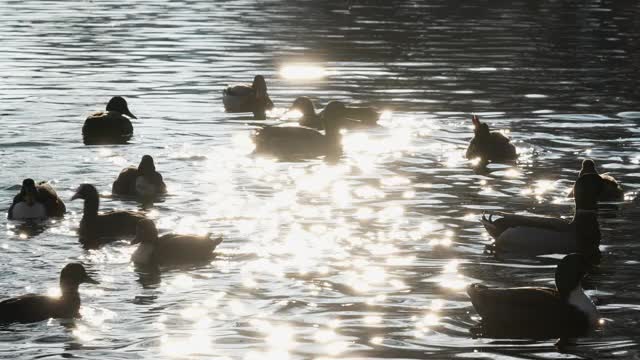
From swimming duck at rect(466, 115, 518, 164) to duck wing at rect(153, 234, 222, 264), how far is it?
9690 millimetres

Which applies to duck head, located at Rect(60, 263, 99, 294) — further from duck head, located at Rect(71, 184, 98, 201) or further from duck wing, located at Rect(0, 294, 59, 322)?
duck head, located at Rect(71, 184, 98, 201)

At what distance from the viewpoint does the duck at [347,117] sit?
3372 cm

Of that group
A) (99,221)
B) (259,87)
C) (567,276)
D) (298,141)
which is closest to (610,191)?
(567,276)

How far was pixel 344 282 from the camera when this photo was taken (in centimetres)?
1944

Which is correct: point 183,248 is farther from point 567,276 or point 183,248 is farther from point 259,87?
point 259,87

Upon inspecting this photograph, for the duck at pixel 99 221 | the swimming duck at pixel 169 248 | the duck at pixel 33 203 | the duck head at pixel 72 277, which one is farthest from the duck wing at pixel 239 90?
the duck head at pixel 72 277

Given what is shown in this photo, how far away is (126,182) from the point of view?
2592 centimetres

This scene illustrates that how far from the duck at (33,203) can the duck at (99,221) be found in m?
0.61

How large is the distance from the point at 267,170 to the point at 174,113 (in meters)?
7.56

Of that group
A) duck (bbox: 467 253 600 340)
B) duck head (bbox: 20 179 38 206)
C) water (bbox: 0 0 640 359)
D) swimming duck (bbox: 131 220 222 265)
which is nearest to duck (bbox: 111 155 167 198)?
water (bbox: 0 0 640 359)

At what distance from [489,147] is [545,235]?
7.63m

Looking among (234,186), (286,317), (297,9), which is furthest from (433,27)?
(286,317)

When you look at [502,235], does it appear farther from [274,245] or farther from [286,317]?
[286,317]

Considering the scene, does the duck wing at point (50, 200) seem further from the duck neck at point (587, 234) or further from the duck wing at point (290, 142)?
the duck neck at point (587, 234)
